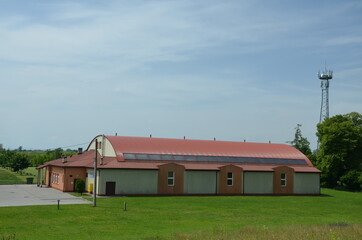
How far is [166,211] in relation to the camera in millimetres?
36469

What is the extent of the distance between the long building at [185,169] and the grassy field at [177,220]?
654cm

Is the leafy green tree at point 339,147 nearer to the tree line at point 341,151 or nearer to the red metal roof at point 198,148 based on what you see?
the tree line at point 341,151

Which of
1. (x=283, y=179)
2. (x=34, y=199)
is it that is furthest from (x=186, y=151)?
(x=34, y=199)

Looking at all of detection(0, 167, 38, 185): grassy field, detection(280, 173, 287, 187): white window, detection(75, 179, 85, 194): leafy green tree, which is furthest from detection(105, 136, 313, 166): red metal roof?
detection(0, 167, 38, 185): grassy field

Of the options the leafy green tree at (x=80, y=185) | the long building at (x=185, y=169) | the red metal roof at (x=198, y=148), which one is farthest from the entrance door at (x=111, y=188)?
the red metal roof at (x=198, y=148)

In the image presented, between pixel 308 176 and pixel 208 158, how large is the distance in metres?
14.0

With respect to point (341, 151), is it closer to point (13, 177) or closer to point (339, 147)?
point (339, 147)

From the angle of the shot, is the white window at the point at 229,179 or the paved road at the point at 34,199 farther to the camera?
the white window at the point at 229,179

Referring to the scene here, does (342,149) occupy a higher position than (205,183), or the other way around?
(342,149)

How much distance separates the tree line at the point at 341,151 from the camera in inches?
2591

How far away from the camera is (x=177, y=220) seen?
31359mm

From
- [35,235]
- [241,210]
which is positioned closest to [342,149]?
[241,210]

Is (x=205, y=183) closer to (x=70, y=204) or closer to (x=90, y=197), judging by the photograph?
(x=90, y=197)

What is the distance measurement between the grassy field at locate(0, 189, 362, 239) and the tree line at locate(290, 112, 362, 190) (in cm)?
2219
